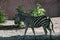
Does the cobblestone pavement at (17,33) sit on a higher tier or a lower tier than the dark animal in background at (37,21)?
lower

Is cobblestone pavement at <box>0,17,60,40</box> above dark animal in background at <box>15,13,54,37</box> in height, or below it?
below

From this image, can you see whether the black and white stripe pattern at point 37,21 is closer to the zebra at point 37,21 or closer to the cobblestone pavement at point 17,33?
the zebra at point 37,21

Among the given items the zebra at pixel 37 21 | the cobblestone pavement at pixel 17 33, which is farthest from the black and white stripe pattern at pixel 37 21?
the cobblestone pavement at pixel 17 33

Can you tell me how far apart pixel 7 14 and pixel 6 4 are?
96 cm

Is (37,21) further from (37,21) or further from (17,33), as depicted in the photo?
(17,33)

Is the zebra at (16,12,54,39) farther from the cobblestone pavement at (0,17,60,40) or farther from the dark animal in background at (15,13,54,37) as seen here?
the cobblestone pavement at (0,17,60,40)

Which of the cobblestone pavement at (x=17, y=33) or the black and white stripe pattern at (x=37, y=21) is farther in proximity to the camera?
the cobblestone pavement at (x=17, y=33)

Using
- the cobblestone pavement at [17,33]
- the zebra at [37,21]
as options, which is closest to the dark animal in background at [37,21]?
the zebra at [37,21]

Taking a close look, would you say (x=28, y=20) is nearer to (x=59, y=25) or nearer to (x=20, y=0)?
(x=59, y=25)

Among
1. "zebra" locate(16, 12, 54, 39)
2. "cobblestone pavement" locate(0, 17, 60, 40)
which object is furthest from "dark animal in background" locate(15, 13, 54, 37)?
"cobblestone pavement" locate(0, 17, 60, 40)

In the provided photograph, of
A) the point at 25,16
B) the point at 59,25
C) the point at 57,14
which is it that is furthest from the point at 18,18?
the point at 57,14

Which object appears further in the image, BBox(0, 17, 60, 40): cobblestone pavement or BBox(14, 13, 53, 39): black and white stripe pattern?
BBox(0, 17, 60, 40): cobblestone pavement

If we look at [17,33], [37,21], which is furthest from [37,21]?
[17,33]

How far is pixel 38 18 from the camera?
11500 mm
